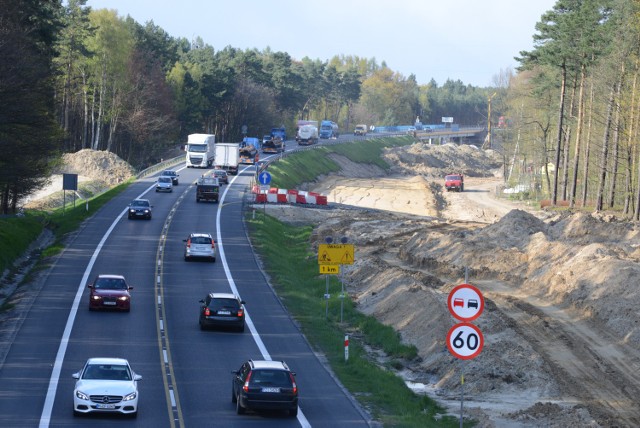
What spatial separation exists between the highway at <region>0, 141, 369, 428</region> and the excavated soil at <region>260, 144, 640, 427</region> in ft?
15.5

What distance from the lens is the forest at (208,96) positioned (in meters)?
58.6

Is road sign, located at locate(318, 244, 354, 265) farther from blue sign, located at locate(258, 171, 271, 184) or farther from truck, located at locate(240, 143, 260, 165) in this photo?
truck, located at locate(240, 143, 260, 165)

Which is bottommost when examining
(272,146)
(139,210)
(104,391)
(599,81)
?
(104,391)

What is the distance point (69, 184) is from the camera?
2771 inches

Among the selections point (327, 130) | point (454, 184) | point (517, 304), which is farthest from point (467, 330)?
point (327, 130)

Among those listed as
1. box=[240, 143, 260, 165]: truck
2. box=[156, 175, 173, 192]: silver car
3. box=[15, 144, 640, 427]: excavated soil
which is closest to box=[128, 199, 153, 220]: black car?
box=[15, 144, 640, 427]: excavated soil

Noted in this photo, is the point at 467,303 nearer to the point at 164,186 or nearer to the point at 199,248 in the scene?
the point at 199,248

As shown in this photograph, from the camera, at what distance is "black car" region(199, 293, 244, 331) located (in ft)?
126

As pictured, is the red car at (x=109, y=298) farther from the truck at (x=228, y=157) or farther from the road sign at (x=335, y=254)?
the truck at (x=228, y=157)

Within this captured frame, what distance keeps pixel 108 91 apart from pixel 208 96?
2891cm

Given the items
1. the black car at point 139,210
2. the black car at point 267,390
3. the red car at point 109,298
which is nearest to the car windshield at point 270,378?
the black car at point 267,390

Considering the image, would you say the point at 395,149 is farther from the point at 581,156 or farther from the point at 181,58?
the point at 581,156

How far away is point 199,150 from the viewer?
359 feet

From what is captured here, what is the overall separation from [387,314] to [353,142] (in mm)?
135312
